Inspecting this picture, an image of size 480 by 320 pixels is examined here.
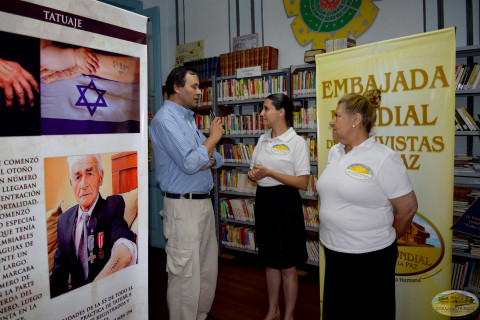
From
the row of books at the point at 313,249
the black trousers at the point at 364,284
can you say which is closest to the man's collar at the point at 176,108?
the black trousers at the point at 364,284

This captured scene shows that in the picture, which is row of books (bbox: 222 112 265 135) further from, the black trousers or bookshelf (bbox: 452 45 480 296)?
the black trousers

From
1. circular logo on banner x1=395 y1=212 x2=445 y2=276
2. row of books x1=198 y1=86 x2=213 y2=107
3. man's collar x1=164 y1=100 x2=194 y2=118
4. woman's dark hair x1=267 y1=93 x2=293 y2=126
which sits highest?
row of books x1=198 y1=86 x2=213 y2=107

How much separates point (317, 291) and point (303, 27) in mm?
2882

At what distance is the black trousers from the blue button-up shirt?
88 cm

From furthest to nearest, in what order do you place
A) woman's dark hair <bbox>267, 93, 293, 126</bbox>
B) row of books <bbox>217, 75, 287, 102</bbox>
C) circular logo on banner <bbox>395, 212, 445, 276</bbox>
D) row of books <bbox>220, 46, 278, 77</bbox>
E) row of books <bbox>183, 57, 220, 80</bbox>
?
row of books <bbox>183, 57, 220, 80</bbox> < row of books <bbox>220, 46, 278, 77</bbox> < row of books <bbox>217, 75, 287, 102</bbox> < woman's dark hair <bbox>267, 93, 293, 126</bbox> < circular logo on banner <bbox>395, 212, 445, 276</bbox>

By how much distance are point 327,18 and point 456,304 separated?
3287mm

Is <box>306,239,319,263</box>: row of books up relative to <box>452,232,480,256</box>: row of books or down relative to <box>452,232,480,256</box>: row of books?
down

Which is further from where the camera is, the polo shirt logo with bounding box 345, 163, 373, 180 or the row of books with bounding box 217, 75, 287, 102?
the row of books with bounding box 217, 75, 287, 102

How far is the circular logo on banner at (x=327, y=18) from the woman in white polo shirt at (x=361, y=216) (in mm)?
2184

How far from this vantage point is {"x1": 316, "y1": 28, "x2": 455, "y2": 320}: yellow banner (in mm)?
1966

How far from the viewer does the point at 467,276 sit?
8.81ft

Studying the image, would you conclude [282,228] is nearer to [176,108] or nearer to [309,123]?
[176,108]

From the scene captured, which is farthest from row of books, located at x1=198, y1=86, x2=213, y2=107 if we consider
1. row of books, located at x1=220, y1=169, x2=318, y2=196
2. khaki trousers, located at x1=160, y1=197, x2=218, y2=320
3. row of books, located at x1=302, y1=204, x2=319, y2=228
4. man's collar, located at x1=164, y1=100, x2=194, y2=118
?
khaki trousers, located at x1=160, y1=197, x2=218, y2=320

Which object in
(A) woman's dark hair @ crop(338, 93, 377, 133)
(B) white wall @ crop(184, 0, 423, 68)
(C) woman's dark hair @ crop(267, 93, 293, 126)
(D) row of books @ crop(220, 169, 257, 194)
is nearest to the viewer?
(A) woman's dark hair @ crop(338, 93, 377, 133)
